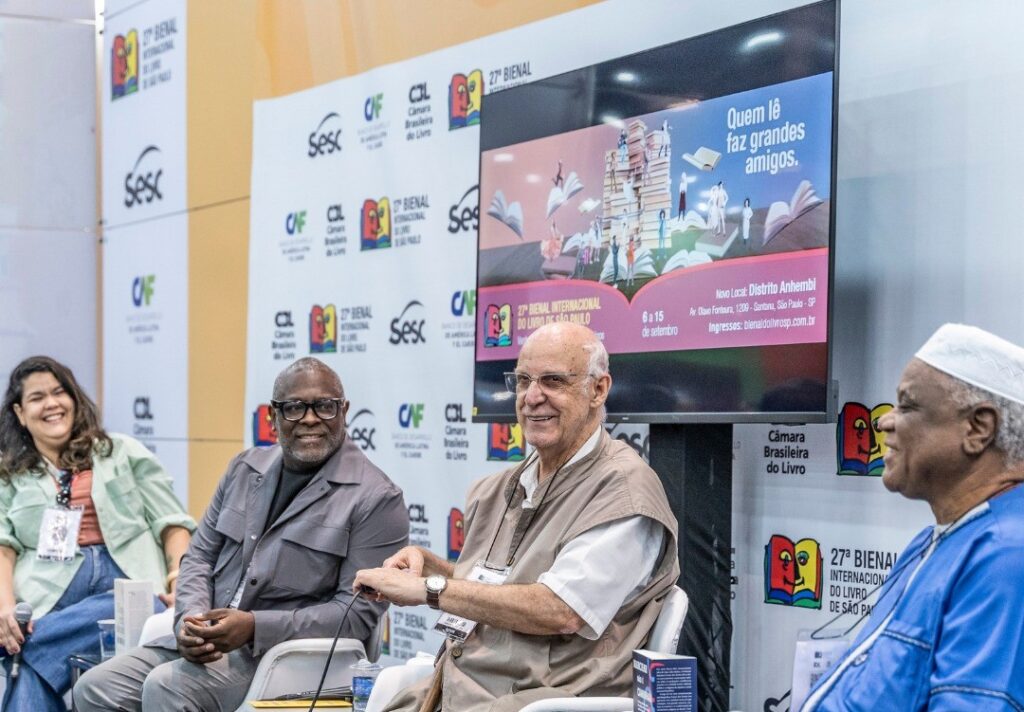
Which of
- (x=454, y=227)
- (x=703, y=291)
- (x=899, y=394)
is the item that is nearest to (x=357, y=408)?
(x=454, y=227)

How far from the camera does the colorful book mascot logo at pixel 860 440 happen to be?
132 inches

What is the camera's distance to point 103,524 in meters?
4.66

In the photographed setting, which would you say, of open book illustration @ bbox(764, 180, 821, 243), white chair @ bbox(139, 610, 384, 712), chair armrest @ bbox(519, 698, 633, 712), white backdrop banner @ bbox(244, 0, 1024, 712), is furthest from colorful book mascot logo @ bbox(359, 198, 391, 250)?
chair armrest @ bbox(519, 698, 633, 712)

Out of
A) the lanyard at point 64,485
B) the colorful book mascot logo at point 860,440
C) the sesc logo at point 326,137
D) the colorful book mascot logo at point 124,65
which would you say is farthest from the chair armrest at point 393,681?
the colorful book mascot logo at point 124,65

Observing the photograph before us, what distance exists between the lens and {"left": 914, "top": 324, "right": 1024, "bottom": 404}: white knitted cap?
6.61ft

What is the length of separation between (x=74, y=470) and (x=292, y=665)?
169 centimetres

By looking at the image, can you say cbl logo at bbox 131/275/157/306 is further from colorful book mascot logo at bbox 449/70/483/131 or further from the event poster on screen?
the event poster on screen

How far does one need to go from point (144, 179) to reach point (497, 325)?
365 centimetres

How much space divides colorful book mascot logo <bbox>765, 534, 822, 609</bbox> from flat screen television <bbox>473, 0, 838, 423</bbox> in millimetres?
458

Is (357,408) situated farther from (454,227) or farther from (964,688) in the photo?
(964,688)

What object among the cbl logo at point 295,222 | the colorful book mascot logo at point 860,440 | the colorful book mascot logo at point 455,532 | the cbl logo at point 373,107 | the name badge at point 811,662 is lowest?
the colorful book mascot logo at point 455,532

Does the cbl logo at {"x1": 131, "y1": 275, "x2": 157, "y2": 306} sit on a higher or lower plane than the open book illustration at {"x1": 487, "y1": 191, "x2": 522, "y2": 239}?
lower

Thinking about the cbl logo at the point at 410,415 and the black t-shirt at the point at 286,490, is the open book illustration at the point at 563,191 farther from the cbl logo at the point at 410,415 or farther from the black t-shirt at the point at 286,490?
the cbl logo at the point at 410,415

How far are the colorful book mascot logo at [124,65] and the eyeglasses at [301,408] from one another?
4169 millimetres
